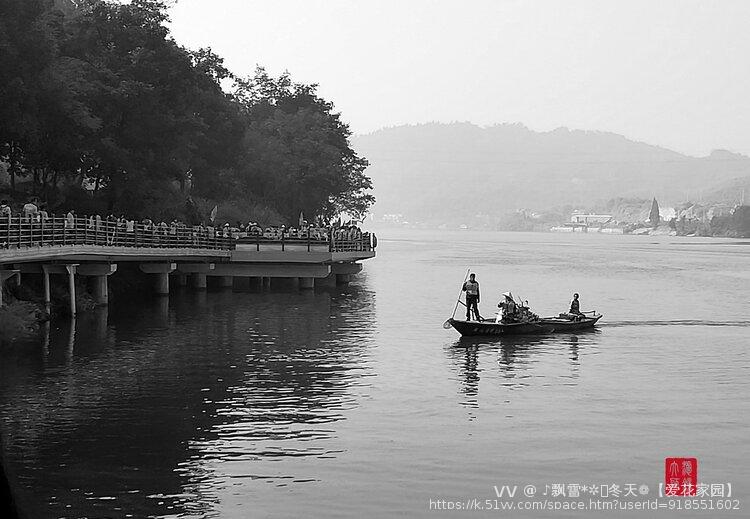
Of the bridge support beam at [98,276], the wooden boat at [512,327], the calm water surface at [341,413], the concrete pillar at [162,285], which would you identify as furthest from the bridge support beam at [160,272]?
the wooden boat at [512,327]

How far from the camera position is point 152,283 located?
205 ft

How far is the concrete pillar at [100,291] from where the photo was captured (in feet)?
170

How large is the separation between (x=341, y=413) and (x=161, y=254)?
31.8 metres

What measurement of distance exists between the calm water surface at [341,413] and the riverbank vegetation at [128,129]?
10297 mm

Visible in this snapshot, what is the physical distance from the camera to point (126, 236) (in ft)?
168

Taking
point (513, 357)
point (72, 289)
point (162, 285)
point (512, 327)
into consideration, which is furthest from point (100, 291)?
point (513, 357)

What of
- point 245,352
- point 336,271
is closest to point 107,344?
point 245,352

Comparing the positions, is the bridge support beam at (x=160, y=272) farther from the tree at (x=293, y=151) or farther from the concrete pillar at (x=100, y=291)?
the tree at (x=293, y=151)

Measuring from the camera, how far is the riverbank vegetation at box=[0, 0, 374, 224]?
45.9 metres

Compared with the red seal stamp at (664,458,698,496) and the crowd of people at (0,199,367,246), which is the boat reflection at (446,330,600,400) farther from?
the crowd of people at (0,199,367,246)

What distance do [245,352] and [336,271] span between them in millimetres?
40835

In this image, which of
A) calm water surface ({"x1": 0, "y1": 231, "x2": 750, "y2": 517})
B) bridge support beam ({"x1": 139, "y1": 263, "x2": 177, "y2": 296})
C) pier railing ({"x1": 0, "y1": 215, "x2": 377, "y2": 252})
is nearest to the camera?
calm water surface ({"x1": 0, "y1": 231, "x2": 750, "y2": 517})

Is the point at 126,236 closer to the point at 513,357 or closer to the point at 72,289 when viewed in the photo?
the point at 72,289

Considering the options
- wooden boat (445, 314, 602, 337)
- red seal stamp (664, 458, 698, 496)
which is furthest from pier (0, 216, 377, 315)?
red seal stamp (664, 458, 698, 496)
